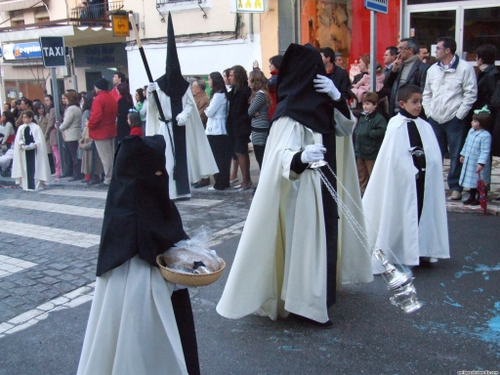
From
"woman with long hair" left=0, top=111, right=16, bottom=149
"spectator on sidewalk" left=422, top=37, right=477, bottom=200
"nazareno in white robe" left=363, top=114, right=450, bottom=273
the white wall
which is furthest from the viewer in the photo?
the white wall

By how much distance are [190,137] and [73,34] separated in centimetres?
982

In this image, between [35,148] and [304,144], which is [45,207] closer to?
[35,148]

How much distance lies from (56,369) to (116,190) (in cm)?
181

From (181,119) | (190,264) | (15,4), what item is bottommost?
(190,264)

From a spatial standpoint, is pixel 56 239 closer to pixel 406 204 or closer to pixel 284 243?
pixel 284 243

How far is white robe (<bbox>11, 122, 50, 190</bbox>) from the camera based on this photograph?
1226 centimetres

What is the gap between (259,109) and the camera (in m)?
9.16

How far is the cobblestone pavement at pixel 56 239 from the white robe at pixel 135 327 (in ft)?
7.33

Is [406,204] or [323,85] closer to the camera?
[323,85]

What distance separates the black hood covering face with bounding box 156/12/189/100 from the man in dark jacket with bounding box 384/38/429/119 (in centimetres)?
326

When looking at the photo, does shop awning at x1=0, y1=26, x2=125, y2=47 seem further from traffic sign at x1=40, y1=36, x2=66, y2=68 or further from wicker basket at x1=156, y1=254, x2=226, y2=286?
wicker basket at x1=156, y1=254, x2=226, y2=286

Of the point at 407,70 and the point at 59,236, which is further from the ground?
the point at 407,70

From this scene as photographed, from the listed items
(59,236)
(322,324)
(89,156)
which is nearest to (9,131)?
(89,156)

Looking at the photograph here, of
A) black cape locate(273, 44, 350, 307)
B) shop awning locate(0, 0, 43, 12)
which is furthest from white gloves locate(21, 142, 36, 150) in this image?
shop awning locate(0, 0, 43, 12)
